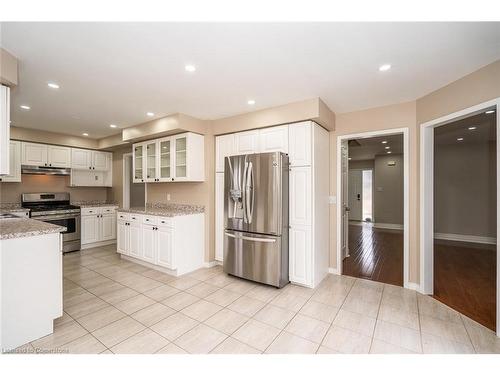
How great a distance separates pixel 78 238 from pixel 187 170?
3.07m

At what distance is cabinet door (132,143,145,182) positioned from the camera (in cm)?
442

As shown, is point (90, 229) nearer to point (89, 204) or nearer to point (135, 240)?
point (89, 204)

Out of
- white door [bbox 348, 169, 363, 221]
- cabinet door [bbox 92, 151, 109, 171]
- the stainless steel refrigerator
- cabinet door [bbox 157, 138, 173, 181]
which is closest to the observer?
the stainless steel refrigerator

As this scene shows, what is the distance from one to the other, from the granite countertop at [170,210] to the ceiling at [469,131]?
4270mm

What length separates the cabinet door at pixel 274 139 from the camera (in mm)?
3240

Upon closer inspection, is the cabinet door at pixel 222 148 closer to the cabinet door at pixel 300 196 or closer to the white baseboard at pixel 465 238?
the cabinet door at pixel 300 196

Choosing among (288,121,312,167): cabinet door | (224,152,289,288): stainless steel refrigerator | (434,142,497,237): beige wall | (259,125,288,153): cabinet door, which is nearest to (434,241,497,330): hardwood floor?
(434,142,497,237): beige wall

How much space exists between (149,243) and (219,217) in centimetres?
120

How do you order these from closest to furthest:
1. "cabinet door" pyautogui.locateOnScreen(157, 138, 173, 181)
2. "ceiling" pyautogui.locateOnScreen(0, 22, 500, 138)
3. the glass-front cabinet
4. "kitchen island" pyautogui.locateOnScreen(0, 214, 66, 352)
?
"ceiling" pyautogui.locateOnScreen(0, 22, 500, 138)
"kitchen island" pyautogui.locateOnScreen(0, 214, 66, 352)
"cabinet door" pyautogui.locateOnScreen(157, 138, 173, 181)
the glass-front cabinet

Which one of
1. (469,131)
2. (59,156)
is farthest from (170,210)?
(469,131)

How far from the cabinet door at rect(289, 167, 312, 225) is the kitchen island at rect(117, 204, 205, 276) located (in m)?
1.61

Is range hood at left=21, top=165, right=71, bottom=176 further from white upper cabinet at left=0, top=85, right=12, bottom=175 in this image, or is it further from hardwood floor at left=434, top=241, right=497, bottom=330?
hardwood floor at left=434, top=241, right=497, bottom=330

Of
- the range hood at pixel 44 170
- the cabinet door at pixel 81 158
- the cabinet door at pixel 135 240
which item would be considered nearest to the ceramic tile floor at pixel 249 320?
the cabinet door at pixel 135 240

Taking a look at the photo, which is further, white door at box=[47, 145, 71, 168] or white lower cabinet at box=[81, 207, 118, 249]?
white lower cabinet at box=[81, 207, 118, 249]
